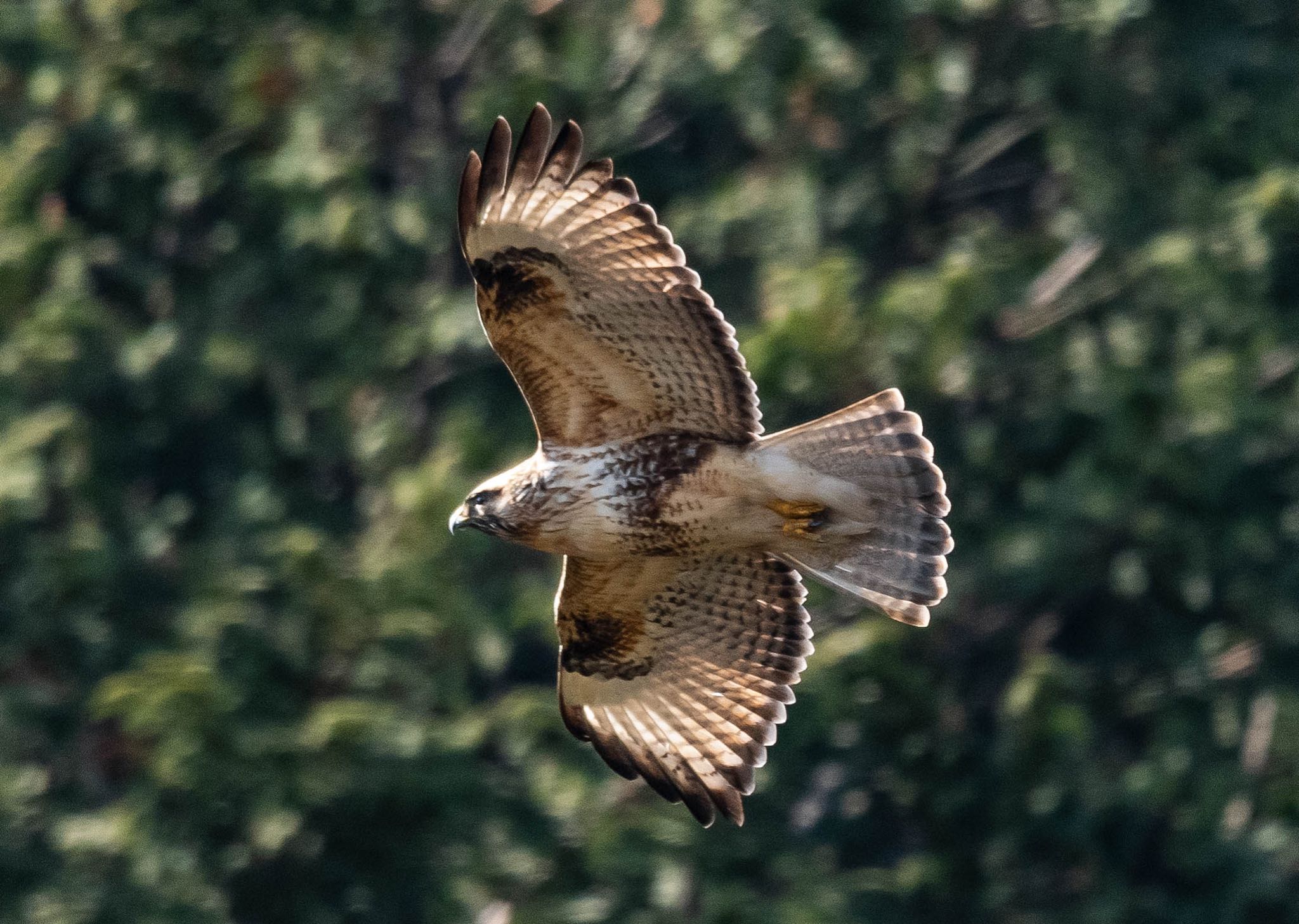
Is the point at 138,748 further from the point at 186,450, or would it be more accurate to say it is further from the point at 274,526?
the point at 186,450

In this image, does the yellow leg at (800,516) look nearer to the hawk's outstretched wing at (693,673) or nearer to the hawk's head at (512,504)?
the hawk's outstretched wing at (693,673)

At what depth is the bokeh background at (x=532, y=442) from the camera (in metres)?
8.34

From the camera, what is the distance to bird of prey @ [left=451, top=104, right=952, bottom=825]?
575 cm

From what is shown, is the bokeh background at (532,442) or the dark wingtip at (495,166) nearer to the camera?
the dark wingtip at (495,166)

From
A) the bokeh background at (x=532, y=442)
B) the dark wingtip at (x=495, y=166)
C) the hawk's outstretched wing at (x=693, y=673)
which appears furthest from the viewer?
the bokeh background at (x=532, y=442)

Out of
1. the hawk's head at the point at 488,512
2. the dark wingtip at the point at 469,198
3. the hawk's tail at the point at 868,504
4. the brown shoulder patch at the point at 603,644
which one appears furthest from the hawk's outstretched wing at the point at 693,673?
the dark wingtip at the point at 469,198

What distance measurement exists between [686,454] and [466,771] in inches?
107

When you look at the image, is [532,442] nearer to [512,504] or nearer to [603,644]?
[603,644]

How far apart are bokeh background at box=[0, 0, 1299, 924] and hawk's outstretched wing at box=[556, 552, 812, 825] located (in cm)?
152

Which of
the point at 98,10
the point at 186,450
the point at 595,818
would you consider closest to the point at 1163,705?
the point at 595,818

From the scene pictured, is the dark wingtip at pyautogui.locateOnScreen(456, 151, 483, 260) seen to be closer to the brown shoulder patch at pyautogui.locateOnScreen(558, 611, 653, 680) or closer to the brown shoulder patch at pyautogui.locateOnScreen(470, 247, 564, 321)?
the brown shoulder patch at pyautogui.locateOnScreen(470, 247, 564, 321)

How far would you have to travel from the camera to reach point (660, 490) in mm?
5953

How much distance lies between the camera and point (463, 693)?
8.63 meters

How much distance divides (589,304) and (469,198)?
1.27 ft
